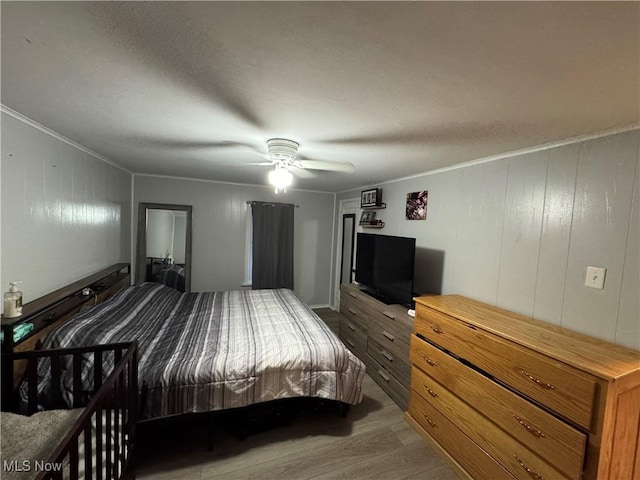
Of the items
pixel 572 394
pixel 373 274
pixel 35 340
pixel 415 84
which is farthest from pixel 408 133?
pixel 35 340

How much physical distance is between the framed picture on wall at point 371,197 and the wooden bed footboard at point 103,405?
120 inches

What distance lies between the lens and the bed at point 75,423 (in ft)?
3.57

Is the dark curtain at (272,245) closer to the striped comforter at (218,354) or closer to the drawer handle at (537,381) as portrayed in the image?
the striped comforter at (218,354)

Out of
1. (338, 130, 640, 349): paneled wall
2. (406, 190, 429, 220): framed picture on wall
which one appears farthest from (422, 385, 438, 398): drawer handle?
(406, 190, 429, 220): framed picture on wall

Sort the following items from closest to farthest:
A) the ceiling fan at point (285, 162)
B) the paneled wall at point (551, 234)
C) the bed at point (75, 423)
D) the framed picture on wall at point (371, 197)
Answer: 1. the bed at point (75, 423)
2. the paneled wall at point (551, 234)
3. the ceiling fan at point (285, 162)
4. the framed picture on wall at point (371, 197)

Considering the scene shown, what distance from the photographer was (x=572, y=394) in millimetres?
1268

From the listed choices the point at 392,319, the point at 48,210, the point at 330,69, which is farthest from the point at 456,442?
the point at 48,210

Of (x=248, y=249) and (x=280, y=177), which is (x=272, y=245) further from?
(x=280, y=177)

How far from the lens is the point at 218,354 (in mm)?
2033

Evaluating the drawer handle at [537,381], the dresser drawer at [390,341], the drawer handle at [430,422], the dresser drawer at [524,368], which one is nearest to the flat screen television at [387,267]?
the dresser drawer at [390,341]

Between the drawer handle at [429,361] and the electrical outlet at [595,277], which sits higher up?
the electrical outlet at [595,277]

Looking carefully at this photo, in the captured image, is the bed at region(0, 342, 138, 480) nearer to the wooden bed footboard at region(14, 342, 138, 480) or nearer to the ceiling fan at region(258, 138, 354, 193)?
the wooden bed footboard at region(14, 342, 138, 480)

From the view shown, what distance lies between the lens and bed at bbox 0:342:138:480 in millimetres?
1087

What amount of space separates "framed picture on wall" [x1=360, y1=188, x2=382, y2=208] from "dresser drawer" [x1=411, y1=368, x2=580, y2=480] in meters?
2.21
